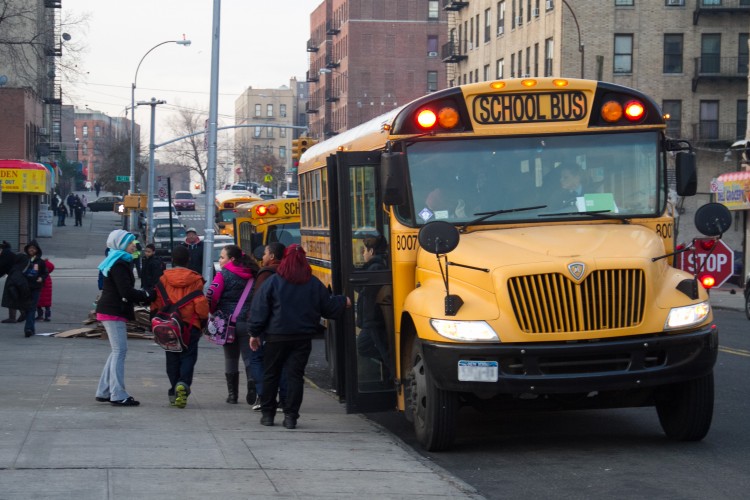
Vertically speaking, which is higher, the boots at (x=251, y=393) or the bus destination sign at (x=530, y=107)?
the bus destination sign at (x=530, y=107)

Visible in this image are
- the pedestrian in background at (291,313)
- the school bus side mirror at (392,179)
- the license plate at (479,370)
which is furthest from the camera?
the pedestrian in background at (291,313)

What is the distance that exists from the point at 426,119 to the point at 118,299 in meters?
3.76

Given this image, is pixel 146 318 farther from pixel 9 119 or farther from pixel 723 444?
pixel 9 119

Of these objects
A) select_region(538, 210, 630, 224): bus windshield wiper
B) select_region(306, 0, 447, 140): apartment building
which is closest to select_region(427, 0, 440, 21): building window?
select_region(306, 0, 447, 140): apartment building

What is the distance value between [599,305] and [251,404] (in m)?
4.77

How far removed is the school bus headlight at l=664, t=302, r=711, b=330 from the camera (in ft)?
28.7

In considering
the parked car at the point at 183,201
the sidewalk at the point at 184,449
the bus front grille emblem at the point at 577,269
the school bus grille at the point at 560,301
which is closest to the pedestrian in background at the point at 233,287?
the sidewalk at the point at 184,449

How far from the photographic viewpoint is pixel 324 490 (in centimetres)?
766

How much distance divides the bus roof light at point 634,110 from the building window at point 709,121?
154 ft

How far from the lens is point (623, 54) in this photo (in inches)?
2162

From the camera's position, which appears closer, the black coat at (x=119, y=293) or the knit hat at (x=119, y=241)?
the black coat at (x=119, y=293)

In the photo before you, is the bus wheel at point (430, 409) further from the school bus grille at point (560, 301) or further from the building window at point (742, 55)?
the building window at point (742, 55)

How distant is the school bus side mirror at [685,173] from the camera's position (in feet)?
31.6

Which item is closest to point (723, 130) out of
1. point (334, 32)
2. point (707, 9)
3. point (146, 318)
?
point (707, 9)
